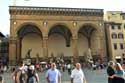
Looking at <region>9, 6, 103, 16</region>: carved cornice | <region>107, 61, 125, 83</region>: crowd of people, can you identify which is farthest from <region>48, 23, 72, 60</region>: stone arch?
<region>107, 61, 125, 83</region>: crowd of people

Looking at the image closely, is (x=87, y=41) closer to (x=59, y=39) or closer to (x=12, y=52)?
(x=59, y=39)

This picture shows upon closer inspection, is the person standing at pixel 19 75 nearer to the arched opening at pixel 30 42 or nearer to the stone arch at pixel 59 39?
the arched opening at pixel 30 42

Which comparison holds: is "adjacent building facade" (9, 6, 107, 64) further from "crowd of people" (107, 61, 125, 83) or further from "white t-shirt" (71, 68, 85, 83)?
"crowd of people" (107, 61, 125, 83)

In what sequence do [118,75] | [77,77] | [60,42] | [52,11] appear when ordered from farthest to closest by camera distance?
[60,42]
[52,11]
[77,77]
[118,75]

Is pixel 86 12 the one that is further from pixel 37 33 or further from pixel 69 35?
pixel 37 33

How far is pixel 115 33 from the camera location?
143 ft

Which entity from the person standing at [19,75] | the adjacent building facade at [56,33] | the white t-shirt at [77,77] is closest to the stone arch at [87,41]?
the adjacent building facade at [56,33]

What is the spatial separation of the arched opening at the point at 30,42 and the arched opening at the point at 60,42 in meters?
1.93

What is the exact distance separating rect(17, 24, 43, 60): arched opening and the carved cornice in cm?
439

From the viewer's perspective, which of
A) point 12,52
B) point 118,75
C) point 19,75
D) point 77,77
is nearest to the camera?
point 118,75

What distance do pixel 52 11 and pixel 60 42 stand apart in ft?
23.4

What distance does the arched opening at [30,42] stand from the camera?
40688 millimetres

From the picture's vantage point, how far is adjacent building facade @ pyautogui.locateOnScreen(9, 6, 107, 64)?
36469 millimetres

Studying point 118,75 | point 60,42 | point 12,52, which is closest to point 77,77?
point 118,75
